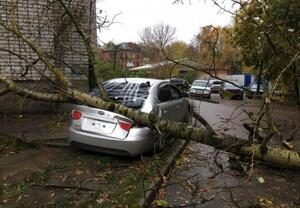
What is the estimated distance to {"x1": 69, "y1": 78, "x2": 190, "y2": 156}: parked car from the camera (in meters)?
7.52

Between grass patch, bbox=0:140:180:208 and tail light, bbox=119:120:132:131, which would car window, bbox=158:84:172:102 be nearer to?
grass patch, bbox=0:140:180:208

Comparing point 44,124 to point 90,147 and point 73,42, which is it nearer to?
point 73,42

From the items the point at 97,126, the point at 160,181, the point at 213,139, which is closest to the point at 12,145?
the point at 97,126

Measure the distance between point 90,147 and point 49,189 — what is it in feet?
6.03

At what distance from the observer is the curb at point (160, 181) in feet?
18.1

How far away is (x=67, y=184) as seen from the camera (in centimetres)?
634

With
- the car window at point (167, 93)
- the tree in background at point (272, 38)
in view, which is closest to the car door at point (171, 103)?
the car window at point (167, 93)

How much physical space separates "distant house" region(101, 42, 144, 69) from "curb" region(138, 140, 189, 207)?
2873mm

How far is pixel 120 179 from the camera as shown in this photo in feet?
21.9

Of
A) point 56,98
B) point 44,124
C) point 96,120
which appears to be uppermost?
point 56,98

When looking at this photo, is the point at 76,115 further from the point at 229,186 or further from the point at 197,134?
the point at 197,134

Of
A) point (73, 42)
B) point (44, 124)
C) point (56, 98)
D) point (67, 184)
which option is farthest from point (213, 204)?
point (73, 42)

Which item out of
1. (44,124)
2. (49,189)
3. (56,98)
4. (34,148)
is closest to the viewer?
(56,98)

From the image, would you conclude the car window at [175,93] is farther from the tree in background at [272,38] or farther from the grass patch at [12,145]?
the grass patch at [12,145]
